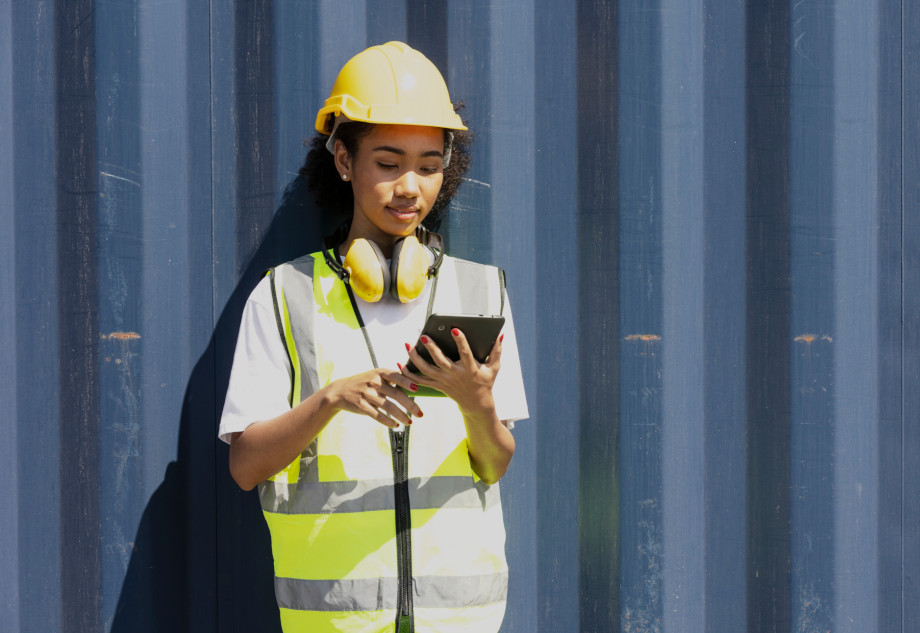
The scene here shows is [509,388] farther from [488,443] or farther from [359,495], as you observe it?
[359,495]

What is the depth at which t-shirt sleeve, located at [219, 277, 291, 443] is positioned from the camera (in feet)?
7.22

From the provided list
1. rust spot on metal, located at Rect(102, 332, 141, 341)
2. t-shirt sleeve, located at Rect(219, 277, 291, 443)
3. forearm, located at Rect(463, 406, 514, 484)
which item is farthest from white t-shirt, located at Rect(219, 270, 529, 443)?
rust spot on metal, located at Rect(102, 332, 141, 341)

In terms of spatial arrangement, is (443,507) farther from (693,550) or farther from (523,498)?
(693,550)

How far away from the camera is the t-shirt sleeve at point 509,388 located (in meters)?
2.35

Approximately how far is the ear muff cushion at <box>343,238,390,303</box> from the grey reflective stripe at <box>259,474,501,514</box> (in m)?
0.50

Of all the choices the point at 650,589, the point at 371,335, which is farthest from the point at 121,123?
the point at 650,589

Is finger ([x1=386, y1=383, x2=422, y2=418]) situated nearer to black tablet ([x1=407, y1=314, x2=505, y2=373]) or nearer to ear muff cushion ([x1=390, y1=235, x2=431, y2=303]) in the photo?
black tablet ([x1=407, y1=314, x2=505, y2=373])

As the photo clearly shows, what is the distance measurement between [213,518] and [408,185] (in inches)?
52.7

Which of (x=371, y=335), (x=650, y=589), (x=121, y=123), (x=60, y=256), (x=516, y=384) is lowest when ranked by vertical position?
(x=650, y=589)

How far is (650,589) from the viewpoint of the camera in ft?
9.25

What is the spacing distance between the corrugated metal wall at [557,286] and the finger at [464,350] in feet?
2.96

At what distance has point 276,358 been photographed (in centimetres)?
226

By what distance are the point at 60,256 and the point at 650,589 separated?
229 centimetres

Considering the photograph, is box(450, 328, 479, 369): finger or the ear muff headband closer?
box(450, 328, 479, 369): finger
